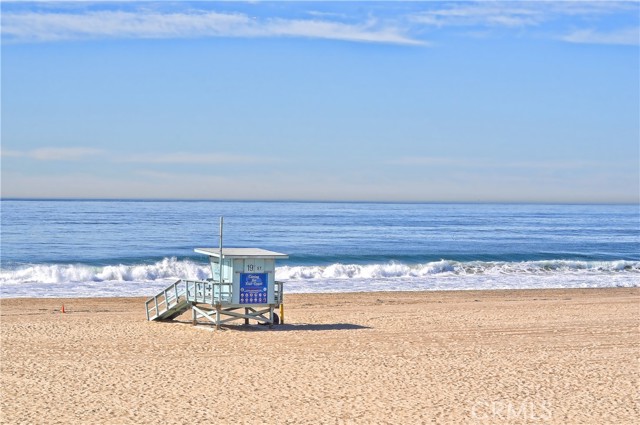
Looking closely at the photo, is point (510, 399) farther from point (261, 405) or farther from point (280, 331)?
point (280, 331)

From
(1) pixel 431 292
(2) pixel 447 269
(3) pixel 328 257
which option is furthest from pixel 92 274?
(2) pixel 447 269

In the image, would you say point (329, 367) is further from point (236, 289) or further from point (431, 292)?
point (431, 292)

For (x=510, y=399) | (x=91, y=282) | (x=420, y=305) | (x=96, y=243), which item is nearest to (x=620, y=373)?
(x=510, y=399)

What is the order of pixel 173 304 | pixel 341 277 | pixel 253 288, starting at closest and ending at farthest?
1. pixel 253 288
2. pixel 173 304
3. pixel 341 277

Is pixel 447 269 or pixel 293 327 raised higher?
pixel 293 327

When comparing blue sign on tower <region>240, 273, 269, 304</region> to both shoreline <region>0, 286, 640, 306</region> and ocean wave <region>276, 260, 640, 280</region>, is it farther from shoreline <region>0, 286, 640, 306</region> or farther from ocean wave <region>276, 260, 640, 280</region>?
ocean wave <region>276, 260, 640, 280</region>

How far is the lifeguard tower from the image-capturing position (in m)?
24.2

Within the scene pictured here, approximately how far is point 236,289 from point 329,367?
5.84 metres

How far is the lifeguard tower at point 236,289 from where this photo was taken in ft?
79.3

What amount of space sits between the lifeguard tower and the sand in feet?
1.97

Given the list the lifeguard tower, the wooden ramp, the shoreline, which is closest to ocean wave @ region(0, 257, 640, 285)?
the shoreline

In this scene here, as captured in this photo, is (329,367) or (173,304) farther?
(173,304)

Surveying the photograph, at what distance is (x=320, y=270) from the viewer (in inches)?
1747

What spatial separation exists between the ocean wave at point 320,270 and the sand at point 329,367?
11245 millimetres
